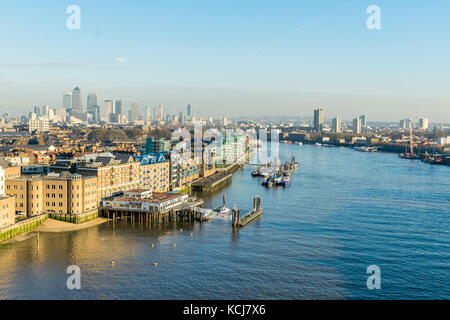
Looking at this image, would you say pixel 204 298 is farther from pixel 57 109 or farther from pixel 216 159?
pixel 57 109

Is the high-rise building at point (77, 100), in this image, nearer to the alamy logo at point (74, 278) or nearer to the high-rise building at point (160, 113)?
the high-rise building at point (160, 113)

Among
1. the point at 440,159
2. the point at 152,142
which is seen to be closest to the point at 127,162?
the point at 152,142

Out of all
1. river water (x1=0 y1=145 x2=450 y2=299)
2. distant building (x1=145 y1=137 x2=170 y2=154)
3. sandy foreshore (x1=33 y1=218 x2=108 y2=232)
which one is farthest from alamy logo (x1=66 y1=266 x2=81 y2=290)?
distant building (x1=145 y1=137 x2=170 y2=154)

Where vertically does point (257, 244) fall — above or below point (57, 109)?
below

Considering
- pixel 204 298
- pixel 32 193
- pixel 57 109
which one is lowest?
pixel 204 298

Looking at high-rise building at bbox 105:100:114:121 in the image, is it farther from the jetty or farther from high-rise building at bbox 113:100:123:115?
the jetty
